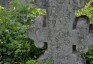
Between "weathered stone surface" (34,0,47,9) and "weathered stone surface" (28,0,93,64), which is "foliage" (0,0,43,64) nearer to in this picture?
"weathered stone surface" (28,0,93,64)

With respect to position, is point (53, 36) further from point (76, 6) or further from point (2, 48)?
point (2, 48)

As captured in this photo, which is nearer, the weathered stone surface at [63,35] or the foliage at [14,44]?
the weathered stone surface at [63,35]

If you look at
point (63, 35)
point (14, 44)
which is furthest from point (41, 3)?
point (14, 44)

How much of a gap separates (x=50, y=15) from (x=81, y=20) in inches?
15.6

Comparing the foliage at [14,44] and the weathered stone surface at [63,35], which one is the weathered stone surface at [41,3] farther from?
the foliage at [14,44]

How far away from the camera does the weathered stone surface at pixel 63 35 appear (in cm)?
434

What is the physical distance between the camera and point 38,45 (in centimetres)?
455

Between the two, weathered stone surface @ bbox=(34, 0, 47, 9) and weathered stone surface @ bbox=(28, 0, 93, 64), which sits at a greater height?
weathered stone surface @ bbox=(34, 0, 47, 9)

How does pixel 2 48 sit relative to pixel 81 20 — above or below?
below

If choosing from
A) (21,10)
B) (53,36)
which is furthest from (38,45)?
(21,10)

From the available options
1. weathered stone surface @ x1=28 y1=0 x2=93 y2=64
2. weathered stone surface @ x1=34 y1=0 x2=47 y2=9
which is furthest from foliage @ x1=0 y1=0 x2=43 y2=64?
weathered stone surface @ x1=34 y1=0 x2=47 y2=9

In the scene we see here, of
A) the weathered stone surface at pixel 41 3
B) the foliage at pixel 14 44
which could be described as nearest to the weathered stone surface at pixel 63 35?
the weathered stone surface at pixel 41 3

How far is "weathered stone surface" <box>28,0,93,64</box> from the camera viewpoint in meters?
4.34

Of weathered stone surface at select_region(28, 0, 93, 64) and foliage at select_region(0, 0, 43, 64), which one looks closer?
weathered stone surface at select_region(28, 0, 93, 64)
